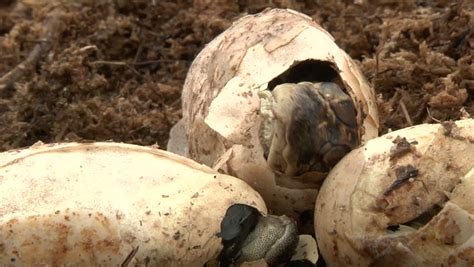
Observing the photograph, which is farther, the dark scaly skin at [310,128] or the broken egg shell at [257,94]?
A: the broken egg shell at [257,94]

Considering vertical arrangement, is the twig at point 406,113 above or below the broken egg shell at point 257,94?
below

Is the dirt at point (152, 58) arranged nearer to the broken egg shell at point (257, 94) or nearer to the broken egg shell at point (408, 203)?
the broken egg shell at point (257, 94)

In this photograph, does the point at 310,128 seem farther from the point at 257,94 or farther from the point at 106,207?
the point at 106,207

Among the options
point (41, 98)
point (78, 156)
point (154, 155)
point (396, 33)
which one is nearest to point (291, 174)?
point (154, 155)

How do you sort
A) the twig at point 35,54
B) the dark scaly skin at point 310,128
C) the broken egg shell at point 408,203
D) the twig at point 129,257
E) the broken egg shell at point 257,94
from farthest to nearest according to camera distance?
the twig at point 35,54, the broken egg shell at point 257,94, the dark scaly skin at point 310,128, the twig at point 129,257, the broken egg shell at point 408,203

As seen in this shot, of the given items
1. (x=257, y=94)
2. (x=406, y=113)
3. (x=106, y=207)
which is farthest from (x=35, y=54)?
(x=106, y=207)

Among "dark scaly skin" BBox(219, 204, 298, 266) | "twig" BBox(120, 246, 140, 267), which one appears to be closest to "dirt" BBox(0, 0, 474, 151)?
"dark scaly skin" BBox(219, 204, 298, 266)

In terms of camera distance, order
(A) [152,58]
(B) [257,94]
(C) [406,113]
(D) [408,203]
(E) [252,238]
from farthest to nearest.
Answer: (A) [152,58], (C) [406,113], (B) [257,94], (E) [252,238], (D) [408,203]

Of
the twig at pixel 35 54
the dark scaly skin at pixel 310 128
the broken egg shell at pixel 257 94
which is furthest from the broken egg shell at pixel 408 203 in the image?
the twig at pixel 35 54
